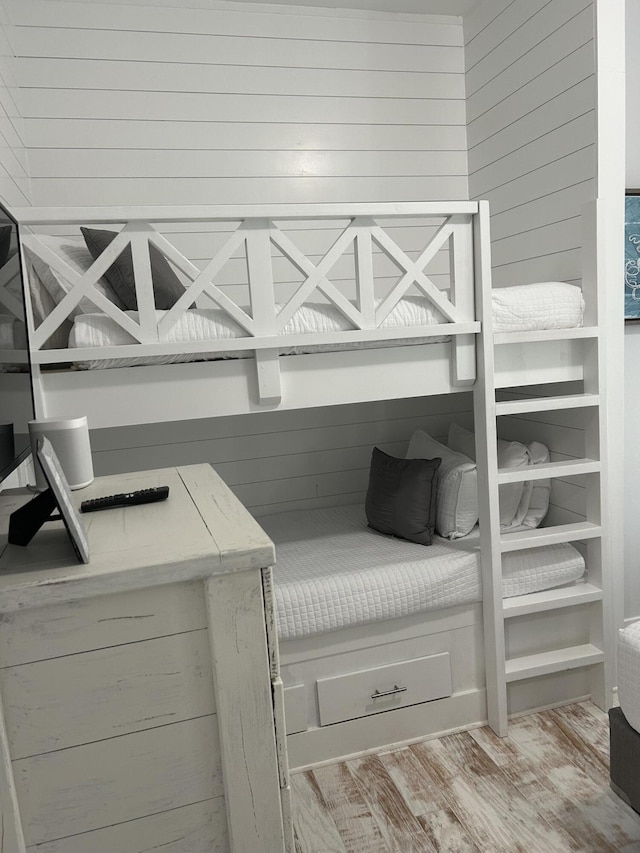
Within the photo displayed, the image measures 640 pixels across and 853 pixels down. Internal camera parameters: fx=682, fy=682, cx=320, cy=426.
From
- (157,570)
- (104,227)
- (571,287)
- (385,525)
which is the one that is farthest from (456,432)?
(157,570)

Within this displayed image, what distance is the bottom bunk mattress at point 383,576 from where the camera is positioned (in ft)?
7.18

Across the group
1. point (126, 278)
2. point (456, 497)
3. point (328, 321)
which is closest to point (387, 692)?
point (456, 497)

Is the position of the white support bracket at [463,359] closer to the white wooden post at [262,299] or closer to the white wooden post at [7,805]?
the white wooden post at [262,299]

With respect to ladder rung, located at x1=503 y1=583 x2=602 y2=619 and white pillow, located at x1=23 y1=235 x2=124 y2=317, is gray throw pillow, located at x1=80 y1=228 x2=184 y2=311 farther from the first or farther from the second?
ladder rung, located at x1=503 y1=583 x2=602 y2=619

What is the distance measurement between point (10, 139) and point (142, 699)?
2222 millimetres

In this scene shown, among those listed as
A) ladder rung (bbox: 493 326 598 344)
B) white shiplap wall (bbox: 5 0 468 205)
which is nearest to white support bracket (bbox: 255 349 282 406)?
ladder rung (bbox: 493 326 598 344)

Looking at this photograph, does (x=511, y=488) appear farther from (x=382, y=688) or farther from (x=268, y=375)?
(x=268, y=375)

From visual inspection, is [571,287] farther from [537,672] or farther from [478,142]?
[537,672]

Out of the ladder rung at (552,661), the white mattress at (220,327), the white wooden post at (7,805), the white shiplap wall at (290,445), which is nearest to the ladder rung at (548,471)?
the white mattress at (220,327)

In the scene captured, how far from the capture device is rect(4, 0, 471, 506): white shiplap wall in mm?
2746

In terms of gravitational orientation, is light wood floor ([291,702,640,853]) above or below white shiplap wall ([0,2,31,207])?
below

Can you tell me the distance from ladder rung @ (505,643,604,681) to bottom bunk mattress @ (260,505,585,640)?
9.4 inches

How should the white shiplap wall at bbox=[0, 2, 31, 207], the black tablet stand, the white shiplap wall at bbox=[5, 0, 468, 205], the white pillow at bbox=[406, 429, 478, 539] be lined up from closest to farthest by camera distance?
the black tablet stand, the white shiplap wall at bbox=[0, 2, 31, 207], the white pillow at bbox=[406, 429, 478, 539], the white shiplap wall at bbox=[5, 0, 468, 205]

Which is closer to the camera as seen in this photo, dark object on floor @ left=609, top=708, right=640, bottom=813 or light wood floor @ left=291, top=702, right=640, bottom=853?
dark object on floor @ left=609, top=708, right=640, bottom=813
